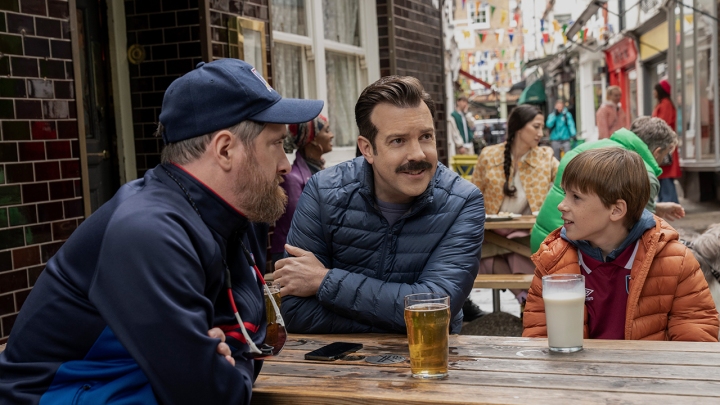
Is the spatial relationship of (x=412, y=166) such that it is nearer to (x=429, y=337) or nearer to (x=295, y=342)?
(x=295, y=342)

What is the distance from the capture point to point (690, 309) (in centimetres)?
270

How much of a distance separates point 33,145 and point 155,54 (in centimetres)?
173

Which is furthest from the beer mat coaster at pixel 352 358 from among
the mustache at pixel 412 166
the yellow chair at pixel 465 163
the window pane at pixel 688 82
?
the window pane at pixel 688 82

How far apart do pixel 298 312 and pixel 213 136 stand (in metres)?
0.98

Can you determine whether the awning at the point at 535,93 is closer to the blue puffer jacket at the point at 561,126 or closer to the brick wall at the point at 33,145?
the blue puffer jacket at the point at 561,126

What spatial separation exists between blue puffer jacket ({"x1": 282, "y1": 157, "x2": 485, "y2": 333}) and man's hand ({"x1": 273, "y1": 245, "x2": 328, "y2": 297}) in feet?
0.10

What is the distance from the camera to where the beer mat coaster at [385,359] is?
7.44 ft

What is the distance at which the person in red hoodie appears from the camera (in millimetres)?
10883

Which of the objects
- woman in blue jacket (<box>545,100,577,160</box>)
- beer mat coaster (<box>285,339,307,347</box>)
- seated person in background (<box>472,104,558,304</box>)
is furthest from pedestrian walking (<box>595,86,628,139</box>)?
beer mat coaster (<box>285,339,307,347</box>)

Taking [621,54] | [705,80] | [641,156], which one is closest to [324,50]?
[641,156]

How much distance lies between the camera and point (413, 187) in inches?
A: 113

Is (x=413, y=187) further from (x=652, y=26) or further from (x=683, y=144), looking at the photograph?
(x=652, y=26)

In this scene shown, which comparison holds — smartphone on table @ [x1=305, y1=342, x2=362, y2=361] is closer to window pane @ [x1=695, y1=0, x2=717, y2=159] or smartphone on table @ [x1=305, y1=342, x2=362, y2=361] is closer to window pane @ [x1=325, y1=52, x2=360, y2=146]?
window pane @ [x1=325, y1=52, x2=360, y2=146]

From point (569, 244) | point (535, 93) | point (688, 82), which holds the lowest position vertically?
point (569, 244)
